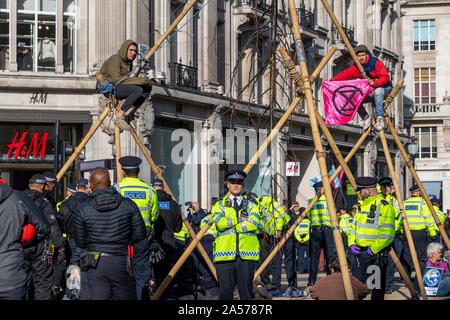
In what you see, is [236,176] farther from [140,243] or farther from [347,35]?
[347,35]

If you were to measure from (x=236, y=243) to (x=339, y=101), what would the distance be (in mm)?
2599

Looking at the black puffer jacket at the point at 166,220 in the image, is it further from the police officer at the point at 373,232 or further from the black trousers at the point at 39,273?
the black trousers at the point at 39,273

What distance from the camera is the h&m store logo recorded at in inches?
928

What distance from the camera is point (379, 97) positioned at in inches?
489

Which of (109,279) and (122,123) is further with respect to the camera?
(122,123)

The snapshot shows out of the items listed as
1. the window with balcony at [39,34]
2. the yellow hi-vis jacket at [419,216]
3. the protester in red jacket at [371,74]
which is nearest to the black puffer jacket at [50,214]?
the protester in red jacket at [371,74]

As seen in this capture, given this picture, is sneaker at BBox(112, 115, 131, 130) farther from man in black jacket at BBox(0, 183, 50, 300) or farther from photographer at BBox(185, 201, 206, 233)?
photographer at BBox(185, 201, 206, 233)

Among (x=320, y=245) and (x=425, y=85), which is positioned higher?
(x=425, y=85)

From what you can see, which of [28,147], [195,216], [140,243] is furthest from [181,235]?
[28,147]

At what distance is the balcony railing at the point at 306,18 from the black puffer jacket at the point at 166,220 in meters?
23.9

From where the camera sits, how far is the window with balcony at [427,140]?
58.4 meters

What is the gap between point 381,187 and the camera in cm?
1469
